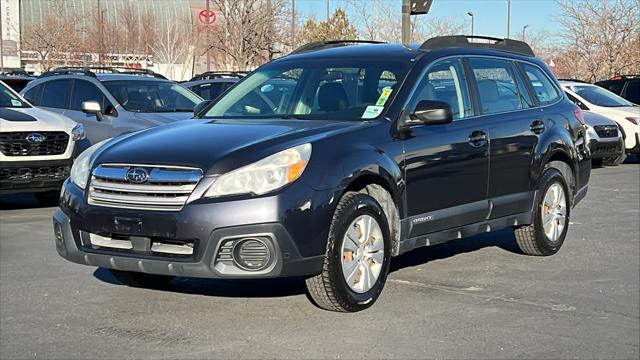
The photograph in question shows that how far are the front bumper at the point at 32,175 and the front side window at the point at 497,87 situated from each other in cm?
558

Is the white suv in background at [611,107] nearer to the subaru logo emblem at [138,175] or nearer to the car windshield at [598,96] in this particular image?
the car windshield at [598,96]

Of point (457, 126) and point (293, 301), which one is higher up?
point (457, 126)

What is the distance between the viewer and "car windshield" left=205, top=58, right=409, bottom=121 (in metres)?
6.03

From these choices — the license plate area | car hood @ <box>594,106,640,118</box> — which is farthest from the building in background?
the license plate area

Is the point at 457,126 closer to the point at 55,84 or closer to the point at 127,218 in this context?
the point at 127,218

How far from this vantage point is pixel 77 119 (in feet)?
40.8

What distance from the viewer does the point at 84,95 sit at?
1245 cm

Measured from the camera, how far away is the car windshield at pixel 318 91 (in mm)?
6031

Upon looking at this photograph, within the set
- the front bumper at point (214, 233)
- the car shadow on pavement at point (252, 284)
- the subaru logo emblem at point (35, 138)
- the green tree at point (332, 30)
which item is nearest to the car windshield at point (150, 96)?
the subaru logo emblem at point (35, 138)

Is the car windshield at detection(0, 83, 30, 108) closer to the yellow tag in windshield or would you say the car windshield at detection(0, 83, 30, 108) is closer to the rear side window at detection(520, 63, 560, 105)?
the yellow tag in windshield

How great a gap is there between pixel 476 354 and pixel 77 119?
9134mm

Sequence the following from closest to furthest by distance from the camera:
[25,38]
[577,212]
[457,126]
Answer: [457,126], [577,212], [25,38]

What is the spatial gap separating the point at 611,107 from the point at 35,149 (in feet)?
37.2

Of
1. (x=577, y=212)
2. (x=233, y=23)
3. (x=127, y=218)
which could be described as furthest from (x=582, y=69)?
(x=127, y=218)
